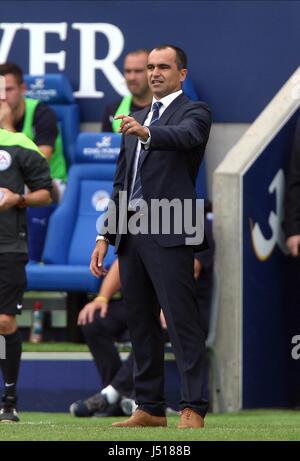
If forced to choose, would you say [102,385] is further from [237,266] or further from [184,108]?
[184,108]

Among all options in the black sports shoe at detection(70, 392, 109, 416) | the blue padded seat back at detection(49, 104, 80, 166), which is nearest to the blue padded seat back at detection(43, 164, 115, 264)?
the blue padded seat back at detection(49, 104, 80, 166)

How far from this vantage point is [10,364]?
923cm

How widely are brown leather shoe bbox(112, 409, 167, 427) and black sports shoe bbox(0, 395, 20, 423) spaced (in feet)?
4.61

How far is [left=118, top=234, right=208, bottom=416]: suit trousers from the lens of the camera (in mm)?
7605

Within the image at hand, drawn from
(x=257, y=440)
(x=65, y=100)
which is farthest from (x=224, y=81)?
(x=257, y=440)

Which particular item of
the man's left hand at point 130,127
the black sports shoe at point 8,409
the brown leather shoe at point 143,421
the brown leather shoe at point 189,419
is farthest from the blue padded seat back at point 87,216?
the man's left hand at point 130,127

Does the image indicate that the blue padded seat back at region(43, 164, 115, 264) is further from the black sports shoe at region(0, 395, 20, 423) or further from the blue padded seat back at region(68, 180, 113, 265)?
the black sports shoe at region(0, 395, 20, 423)

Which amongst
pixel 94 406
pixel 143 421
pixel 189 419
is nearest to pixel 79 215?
pixel 94 406

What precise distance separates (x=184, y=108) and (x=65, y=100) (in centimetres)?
489

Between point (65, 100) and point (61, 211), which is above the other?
point (65, 100)

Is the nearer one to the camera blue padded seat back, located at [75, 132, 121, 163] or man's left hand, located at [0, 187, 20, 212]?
man's left hand, located at [0, 187, 20, 212]
